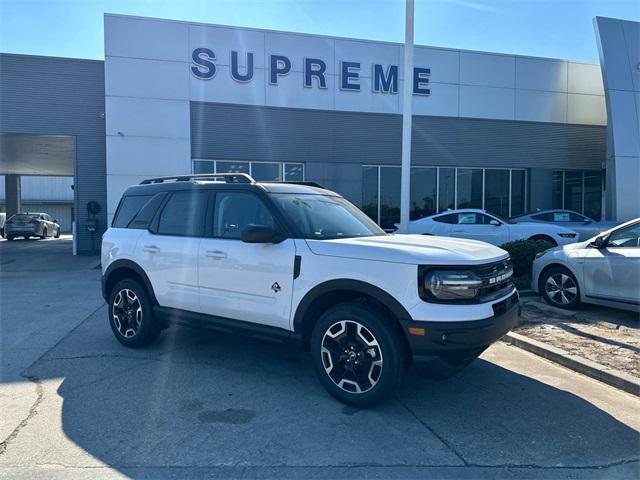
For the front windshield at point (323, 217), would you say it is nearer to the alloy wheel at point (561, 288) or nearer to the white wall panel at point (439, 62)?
the alloy wheel at point (561, 288)

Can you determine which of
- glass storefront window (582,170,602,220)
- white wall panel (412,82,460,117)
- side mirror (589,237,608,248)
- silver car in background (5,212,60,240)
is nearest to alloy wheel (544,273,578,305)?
side mirror (589,237,608,248)

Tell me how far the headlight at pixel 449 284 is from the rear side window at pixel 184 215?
8.15 ft

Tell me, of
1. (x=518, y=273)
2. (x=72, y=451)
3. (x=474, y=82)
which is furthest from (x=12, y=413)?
(x=474, y=82)

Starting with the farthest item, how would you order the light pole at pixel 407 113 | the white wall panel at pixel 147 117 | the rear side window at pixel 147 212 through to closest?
the white wall panel at pixel 147 117
the light pole at pixel 407 113
the rear side window at pixel 147 212

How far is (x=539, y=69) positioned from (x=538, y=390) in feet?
58.9

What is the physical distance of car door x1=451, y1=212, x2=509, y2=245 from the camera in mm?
12883

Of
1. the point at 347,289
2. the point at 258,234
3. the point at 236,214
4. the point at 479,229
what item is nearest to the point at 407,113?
the point at 479,229

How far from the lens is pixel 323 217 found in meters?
4.93

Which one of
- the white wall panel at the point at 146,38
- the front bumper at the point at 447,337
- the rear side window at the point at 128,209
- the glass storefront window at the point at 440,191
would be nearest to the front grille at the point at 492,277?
the front bumper at the point at 447,337

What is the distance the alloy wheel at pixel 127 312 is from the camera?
18.7 feet

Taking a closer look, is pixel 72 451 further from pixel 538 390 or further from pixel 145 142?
pixel 145 142

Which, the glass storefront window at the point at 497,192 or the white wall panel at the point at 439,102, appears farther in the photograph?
the glass storefront window at the point at 497,192

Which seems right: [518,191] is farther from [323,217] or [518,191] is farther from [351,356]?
[351,356]

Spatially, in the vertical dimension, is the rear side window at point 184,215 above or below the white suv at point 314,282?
above
